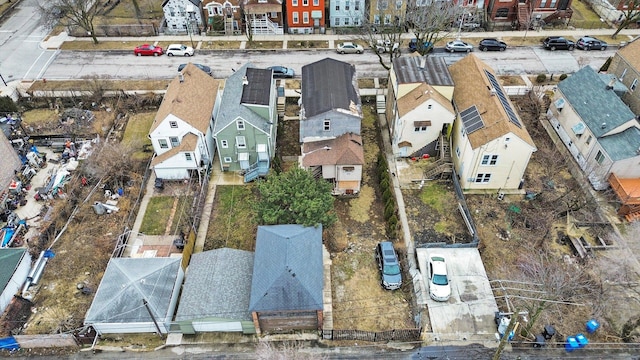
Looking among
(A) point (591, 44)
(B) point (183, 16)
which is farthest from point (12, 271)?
(A) point (591, 44)

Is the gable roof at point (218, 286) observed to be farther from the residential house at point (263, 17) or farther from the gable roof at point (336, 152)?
the residential house at point (263, 17)

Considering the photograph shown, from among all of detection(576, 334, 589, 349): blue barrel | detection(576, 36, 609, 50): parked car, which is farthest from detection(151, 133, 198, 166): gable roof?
detection(576, 36, 609, 50): parked car

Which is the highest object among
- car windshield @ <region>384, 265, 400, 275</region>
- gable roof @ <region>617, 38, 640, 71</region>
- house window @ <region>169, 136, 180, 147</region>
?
gable roof @ <region>617, 38, 640, 71</region>

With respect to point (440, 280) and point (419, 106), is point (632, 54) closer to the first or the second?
point (419, 106)

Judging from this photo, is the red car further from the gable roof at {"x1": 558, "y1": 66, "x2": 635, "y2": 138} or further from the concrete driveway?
the gable roof at {"x1": 558, "y1": 66, "x2": 635, "y2": 138}

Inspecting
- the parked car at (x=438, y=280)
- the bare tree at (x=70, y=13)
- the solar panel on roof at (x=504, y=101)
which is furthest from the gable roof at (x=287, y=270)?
the bare tree at (x=70, y=13)
